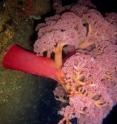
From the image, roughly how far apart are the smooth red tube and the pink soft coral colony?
67 millimetres

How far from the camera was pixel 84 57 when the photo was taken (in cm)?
218

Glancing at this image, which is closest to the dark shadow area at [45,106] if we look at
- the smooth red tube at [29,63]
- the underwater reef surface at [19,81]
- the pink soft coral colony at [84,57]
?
the underwater reef surface at [19,81]

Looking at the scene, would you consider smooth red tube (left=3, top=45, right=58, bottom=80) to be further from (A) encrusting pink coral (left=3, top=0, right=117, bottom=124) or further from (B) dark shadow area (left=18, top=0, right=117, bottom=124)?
(B) dark shadow area (left=18, top=0, right=117, bottom=124)

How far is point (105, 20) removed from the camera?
257 cm

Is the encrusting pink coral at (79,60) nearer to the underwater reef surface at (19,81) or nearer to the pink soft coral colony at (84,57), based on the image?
the pink soft coral colony at (84,57)

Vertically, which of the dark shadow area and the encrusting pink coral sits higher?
the encrusting pink coral

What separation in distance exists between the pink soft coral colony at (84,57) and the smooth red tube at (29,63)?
0.07 metres

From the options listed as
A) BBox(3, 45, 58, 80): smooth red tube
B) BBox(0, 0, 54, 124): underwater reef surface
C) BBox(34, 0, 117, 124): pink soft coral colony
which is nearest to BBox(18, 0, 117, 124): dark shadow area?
BBox(0, 0, 54, 124): underwater reef surface

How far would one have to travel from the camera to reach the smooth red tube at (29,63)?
2.34 meters

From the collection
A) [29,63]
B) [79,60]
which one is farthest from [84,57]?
[29,63]

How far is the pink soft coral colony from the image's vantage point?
7.11 feet

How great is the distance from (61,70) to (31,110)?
720 mm

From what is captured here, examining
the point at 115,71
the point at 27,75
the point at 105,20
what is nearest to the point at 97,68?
the point at 115,71

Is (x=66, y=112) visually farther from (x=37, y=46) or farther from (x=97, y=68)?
(x=37, y=46)
